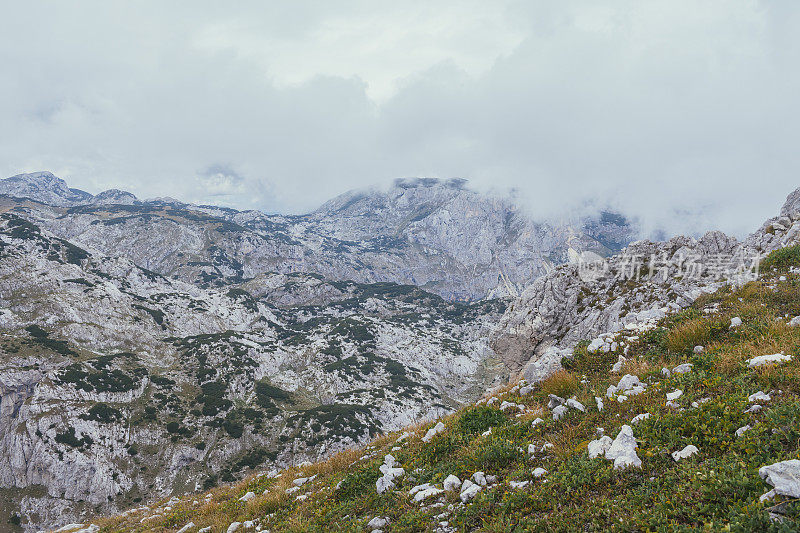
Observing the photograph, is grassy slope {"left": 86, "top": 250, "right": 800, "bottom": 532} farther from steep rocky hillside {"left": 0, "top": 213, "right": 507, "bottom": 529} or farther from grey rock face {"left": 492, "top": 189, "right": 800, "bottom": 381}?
steep rocky hillside {"left": 0, "top": 213, "right": 507, "bottom": 529}

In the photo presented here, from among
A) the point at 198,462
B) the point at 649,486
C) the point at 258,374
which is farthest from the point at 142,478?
the point at 649,486

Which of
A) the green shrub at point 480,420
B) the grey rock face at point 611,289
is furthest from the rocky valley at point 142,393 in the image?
the green shrub at point 480,420

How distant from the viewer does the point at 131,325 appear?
469ft

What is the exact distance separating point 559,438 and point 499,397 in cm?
530

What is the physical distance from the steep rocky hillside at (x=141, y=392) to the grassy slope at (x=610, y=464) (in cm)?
4048

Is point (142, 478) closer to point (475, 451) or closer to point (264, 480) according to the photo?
point (264, 480)

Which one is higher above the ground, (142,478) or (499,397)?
(499,397)

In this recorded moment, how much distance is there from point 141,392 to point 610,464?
438 ft

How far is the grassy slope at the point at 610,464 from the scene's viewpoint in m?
4.96

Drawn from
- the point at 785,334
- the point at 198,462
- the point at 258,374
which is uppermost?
the point at 785,334

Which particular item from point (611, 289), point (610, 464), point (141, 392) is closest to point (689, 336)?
point (610, 464)

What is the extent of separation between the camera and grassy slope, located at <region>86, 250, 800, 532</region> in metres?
4.96

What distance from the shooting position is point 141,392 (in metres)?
104

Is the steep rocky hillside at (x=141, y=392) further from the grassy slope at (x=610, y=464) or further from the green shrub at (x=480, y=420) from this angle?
the green shrub at (x=480, y=420)
